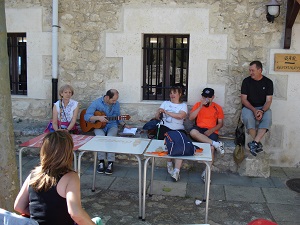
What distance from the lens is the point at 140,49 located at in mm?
6027

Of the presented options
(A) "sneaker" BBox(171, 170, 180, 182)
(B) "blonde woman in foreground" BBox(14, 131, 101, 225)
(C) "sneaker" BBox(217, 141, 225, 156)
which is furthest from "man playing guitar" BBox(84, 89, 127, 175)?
(B) "blonde woman in foreground" BBox(14, 131, 101, 225)

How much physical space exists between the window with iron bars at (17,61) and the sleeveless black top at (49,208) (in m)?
4.66

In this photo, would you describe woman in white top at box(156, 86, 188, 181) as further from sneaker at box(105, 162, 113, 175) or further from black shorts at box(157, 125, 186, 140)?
sneaker at box(105, 162, 113, 175)

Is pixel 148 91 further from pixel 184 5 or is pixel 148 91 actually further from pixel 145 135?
pixel 184 5

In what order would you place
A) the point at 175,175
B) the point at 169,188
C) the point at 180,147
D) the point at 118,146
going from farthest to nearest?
the point at 175,175 < the point at 169,188 < the point at 118,146 < the point at 180,147

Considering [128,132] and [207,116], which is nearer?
[207,116]

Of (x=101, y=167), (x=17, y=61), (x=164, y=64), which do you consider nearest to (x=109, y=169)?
(x=101, y=167)

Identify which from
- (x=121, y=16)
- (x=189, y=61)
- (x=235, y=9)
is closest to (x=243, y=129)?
(x=189, y=61)

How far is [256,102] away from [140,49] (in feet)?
6.37

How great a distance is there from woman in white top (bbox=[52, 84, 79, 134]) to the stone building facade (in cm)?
54

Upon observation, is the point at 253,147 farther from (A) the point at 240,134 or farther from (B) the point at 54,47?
(B) the point at 54,47

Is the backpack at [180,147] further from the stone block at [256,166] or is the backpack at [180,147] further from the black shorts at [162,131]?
the stone block at [256,166]

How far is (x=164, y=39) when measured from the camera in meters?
6.13

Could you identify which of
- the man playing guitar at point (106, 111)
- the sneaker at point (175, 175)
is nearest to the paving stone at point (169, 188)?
the sneaker at point (175, 175)
